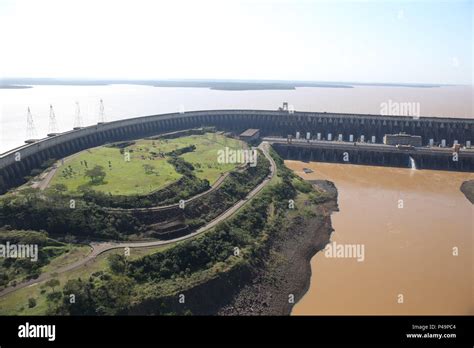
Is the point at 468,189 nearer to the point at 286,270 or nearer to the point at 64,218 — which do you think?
the point at 286,270

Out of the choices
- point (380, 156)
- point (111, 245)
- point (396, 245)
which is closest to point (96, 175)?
point (111, 245)

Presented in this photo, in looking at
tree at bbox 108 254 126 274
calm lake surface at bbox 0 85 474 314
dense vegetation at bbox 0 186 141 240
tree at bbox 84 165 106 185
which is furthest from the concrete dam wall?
tree at bbox 108 254 126 274

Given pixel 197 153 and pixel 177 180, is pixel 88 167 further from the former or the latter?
pixel 197 153

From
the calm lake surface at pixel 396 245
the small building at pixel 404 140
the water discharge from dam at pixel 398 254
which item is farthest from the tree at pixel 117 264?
the small building at pixel 404 140

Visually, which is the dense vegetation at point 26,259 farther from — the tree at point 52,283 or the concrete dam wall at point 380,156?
the concrete dam wall at point 380,156

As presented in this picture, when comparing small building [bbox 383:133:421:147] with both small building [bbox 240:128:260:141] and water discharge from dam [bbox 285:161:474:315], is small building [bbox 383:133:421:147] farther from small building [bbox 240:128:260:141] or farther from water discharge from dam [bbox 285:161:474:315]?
small building [bbox 240:128:260:141]

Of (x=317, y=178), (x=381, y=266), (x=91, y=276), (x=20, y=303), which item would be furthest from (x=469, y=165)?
(x=20, y=303)
